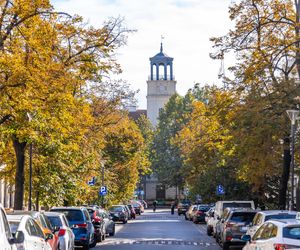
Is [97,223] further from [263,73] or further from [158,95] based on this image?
[158,95]

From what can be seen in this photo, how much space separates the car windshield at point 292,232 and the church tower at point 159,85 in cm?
11349

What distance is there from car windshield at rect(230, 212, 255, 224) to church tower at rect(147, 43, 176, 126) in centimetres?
10013

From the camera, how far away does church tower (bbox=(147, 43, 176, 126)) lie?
423 ft

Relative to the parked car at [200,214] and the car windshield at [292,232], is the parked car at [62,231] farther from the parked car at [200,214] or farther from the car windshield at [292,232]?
the parked car at [200,214]

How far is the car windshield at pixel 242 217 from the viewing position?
28344 mm

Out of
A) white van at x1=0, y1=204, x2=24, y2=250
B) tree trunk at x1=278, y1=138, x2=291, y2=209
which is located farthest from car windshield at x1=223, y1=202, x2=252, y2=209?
white van at x1=0, y1=204, x2=24, y2=250

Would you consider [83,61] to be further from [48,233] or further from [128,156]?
[128,156]

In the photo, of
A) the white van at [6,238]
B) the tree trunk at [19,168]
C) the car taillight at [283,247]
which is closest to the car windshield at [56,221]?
the tree trunk at [19,168]

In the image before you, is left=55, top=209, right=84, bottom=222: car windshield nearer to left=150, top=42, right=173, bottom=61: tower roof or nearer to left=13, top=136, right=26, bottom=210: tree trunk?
left=13, top=136, right=26, bottom=210: tree trunk

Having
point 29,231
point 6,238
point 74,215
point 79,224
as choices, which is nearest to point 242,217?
point 79,224

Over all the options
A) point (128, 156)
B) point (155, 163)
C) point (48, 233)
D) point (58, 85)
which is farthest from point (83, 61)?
point (155, 163)

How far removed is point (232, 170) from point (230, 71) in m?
21.2

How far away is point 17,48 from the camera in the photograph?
24.1 metres

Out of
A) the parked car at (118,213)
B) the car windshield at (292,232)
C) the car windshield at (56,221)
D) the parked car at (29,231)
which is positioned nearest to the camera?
the parked car at (29,231)
